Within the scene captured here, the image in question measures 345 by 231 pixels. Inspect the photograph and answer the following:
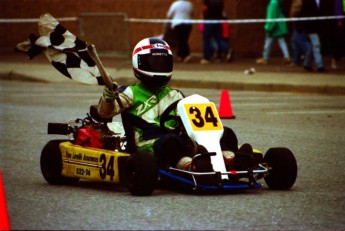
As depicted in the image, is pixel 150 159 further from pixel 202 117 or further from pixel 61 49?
pixel 61 49

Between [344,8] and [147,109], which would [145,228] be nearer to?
[147,109]

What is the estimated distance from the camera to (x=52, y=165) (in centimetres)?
942

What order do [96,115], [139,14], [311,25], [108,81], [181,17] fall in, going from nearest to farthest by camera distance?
[108,81], [96,115], [311,25], [181,17], [139,14]

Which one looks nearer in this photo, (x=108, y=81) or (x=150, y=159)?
(x=150, y=159)

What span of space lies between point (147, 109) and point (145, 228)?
2.00 metres

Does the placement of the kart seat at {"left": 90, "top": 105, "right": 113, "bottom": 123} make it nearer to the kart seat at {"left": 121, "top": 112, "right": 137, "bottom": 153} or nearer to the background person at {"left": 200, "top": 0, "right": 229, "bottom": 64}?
the kart seat at {"left": 121, "top": 112, "right": 137, "bottom": 153}

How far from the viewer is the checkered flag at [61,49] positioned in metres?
9.13

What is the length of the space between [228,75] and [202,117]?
14.9 meters

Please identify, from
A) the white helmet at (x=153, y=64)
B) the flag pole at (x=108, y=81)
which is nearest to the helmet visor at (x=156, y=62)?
the white helmet at (x=153, y=64)

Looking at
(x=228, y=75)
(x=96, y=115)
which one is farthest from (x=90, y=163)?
(x=228, y=75)

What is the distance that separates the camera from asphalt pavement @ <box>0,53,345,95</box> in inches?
840

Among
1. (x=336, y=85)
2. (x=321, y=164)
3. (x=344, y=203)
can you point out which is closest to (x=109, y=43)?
(x=336, y=85)

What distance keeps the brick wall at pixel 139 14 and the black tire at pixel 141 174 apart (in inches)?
Result: 736

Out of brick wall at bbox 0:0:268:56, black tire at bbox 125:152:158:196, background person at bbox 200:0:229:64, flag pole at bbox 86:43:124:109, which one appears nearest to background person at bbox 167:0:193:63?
background person at bbox 200:0:229:64
